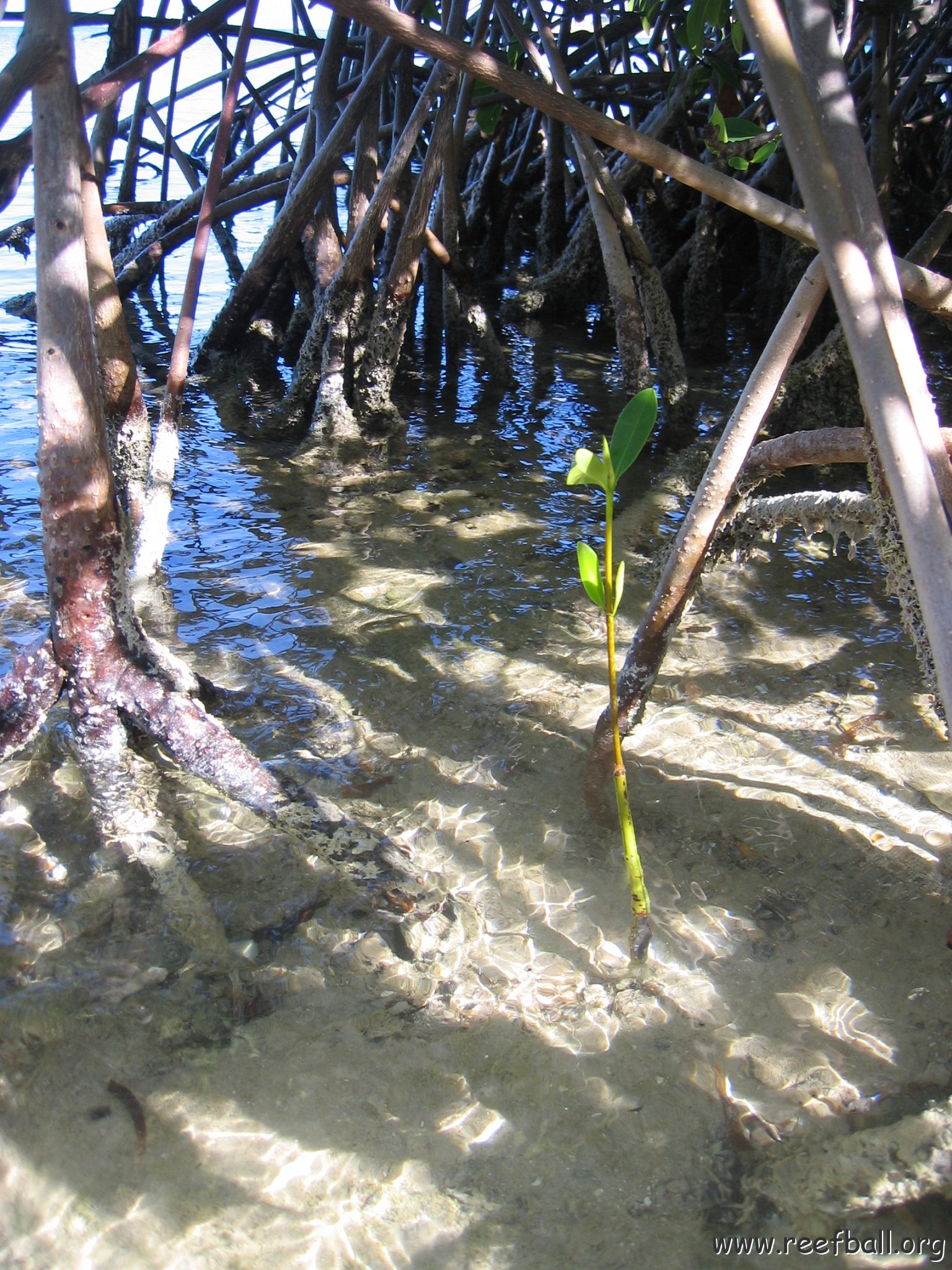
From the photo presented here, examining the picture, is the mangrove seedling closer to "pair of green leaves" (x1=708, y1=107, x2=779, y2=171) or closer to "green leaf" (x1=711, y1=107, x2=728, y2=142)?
"green leaf" (x1=711, y1=107, x2=728, y2=142)

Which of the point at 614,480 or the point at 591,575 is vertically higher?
the point at 614,480

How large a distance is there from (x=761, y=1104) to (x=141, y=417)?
3.09 m

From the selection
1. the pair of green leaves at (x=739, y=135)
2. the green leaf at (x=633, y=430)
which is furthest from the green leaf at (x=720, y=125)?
the green leaf at (x=633, y=430)

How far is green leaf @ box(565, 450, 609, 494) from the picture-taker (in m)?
1.46

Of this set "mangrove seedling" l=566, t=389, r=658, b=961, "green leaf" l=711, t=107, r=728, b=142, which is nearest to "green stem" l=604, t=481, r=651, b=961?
"mangrove seedling" l=566, t=389, r=658, b=961

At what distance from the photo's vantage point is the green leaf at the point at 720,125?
1890mm

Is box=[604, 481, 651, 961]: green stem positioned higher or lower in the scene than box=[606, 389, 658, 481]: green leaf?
lower

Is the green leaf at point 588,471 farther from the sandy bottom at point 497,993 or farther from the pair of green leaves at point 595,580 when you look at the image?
the sandy bottom at point 497,993

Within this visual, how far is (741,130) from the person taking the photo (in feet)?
7.11

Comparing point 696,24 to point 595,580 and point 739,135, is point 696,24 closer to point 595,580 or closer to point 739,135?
point 739,135
